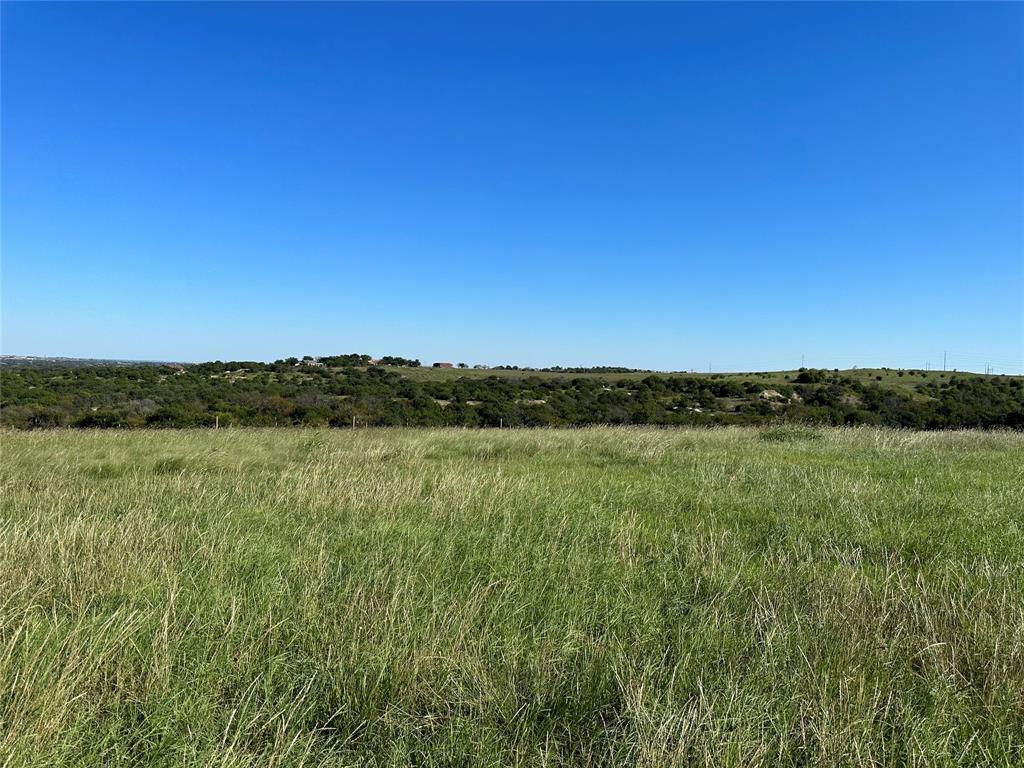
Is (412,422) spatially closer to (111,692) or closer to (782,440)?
(782,440)

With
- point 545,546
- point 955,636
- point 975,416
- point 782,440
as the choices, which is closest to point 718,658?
point 955,636

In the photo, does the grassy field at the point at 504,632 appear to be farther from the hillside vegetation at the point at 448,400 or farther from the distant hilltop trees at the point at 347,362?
the distant hilltop trees at the point at 347,362

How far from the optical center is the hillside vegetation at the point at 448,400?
96.4 feet

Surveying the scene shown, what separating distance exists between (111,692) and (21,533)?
2722mm

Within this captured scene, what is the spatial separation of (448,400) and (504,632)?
38747mm

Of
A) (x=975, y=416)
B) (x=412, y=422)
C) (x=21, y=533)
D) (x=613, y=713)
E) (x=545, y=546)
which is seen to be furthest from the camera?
(x=975, y=416)

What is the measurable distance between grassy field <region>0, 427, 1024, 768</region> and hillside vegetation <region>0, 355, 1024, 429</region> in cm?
1901

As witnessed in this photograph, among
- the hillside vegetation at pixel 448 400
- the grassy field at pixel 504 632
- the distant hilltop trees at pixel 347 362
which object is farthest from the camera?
the distant hilltop trees at pixel 347 362

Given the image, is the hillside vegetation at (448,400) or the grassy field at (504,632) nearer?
the grassy field at (504,632)

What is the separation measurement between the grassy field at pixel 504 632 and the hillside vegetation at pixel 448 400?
19.0 m

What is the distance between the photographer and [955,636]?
109 inches

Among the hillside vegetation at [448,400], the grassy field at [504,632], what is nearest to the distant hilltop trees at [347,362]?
the hillside vegetation at [448,400]

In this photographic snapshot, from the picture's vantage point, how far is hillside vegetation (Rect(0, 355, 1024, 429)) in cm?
2938

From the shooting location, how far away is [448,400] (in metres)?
41.3
